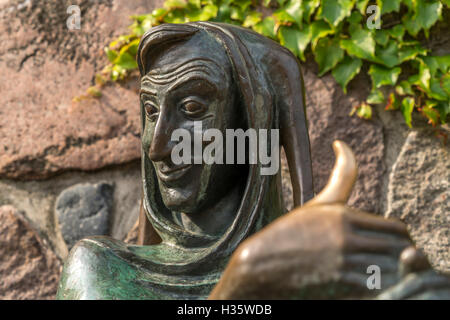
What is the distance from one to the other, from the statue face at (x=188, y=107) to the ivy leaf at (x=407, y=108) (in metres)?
0.70

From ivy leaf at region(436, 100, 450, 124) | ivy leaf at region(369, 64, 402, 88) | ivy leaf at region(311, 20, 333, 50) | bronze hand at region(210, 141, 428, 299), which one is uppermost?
ivy leaf at region(311, 20, 333, 50)

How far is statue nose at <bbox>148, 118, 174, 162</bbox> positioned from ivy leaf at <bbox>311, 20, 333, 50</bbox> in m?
0.74

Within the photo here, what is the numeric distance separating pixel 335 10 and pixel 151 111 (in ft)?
2.50

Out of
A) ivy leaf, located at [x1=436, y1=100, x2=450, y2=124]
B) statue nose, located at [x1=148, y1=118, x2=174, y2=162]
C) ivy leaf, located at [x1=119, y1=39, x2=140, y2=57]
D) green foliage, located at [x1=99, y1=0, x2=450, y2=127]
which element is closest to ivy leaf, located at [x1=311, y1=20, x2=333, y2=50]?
green foliage, located at [x1=99, y1=0, x2=450, y2=127]

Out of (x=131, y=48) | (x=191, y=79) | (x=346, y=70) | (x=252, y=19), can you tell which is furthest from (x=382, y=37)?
(x=191, y=79)

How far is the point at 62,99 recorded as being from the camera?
1.94 metres

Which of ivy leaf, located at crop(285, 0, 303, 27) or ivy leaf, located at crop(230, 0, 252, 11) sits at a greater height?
ivy leaf, located at crop(230, 0, 252, 11)

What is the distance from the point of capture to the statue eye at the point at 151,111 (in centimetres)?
121

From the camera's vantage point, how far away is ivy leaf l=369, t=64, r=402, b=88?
1763 mm

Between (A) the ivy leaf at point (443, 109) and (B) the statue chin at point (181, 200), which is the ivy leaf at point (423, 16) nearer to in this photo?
(A) the ivy leaf at point (443, 109)

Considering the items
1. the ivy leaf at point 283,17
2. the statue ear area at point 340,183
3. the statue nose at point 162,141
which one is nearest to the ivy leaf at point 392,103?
the ivy leaf at point 283,17

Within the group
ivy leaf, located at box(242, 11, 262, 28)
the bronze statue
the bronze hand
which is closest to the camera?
the bronze hand

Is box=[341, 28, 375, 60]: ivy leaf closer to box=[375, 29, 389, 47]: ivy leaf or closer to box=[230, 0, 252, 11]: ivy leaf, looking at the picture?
box=[375, 29, 389, 47]: ivy leaf

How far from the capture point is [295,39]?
180 centimetres
